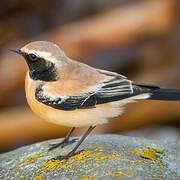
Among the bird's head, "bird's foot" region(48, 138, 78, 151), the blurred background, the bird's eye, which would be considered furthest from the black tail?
the blurred background

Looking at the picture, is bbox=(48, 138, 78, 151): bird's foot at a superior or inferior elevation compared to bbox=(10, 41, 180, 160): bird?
inferior

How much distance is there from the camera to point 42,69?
5203 mm

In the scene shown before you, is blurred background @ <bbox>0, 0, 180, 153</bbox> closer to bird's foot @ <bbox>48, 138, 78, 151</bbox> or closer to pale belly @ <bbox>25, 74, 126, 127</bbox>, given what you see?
bird's foot @ <bbox>48, 138, 78, 151</bbox>

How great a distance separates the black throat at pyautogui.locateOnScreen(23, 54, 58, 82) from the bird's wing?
215 millimetres

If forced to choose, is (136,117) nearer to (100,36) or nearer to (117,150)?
(100,36)

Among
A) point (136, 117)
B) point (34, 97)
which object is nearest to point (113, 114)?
point (34, 97)

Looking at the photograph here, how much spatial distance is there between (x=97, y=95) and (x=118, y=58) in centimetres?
523

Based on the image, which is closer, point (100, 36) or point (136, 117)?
point (136, 117)

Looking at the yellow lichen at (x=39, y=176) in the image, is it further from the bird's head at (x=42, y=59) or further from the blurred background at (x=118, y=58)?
the blurred background at (x=118, y=58)

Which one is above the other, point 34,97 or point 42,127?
point 34,97

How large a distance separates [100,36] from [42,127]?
2853mm

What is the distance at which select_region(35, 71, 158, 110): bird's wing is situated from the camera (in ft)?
16.1

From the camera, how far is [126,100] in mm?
5172

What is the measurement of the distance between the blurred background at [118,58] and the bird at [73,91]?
379cm
